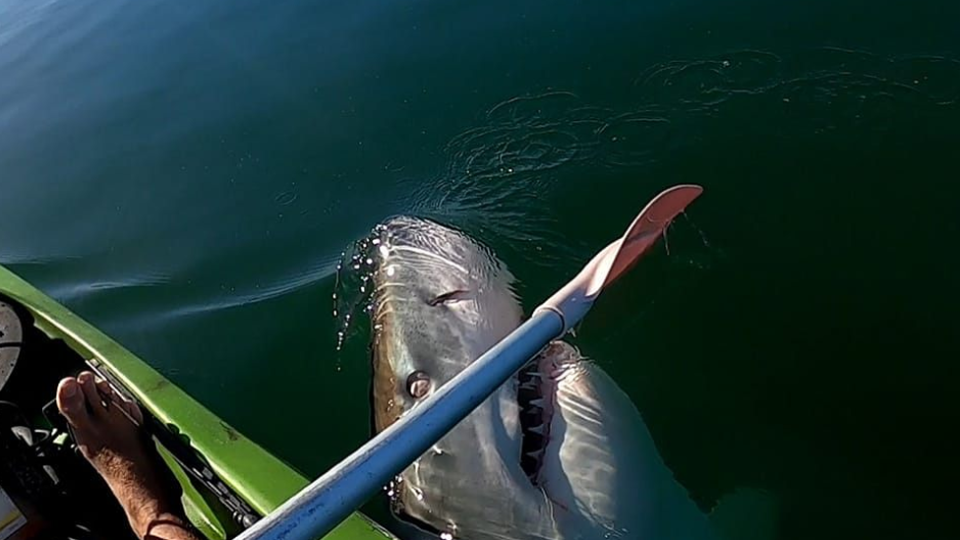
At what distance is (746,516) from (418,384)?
1.20 metres

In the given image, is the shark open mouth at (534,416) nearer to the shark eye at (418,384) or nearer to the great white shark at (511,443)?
the great white shark at (511,443)

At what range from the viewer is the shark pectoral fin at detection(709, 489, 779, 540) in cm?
302

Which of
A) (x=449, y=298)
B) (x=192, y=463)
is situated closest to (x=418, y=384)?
(x=449, y=298)

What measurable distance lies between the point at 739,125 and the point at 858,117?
1.79 ft

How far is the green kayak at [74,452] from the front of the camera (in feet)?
10.0

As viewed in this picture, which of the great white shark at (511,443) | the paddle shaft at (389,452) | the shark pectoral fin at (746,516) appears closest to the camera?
the paddle shaft at (389,452)

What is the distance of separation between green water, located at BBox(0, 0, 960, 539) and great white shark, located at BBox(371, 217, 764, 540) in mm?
372

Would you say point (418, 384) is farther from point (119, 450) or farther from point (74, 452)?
point (74, 452)

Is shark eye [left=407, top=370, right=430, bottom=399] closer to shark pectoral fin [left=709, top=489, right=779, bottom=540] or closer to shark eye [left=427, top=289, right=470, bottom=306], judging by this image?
shark eye [left=427, top=289, right=470, bottom=306]

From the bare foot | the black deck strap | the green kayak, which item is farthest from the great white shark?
the bare foot

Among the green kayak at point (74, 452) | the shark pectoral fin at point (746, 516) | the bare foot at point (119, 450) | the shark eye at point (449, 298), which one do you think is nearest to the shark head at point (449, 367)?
the shark eye at point (449, 298)

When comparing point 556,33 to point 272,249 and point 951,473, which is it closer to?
point 272,249

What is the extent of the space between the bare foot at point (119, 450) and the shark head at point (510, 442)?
86 cm

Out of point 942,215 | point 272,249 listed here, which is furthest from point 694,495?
point 272,249
